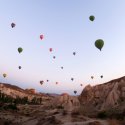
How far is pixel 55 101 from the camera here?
65.2 meters

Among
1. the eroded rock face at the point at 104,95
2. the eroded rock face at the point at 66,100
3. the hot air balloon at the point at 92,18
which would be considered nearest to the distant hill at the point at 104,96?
the eroded rock face at the point at 104,95

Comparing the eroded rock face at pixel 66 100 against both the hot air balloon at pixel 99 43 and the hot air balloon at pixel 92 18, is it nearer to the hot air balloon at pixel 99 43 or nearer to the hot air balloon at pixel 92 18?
the hot air balloon at pixel 92 18

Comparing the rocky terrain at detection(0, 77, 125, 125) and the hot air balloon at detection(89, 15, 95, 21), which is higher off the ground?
the hot air balloon at detection(89, 15, 95, 21)

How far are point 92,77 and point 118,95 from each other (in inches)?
762

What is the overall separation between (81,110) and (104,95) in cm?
1695

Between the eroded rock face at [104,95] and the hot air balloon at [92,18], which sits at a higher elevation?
the hot air balloon at [92,18]

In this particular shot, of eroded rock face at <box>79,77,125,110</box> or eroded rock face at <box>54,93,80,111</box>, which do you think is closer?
eroded rock face at <box>79,77,125,110</box>

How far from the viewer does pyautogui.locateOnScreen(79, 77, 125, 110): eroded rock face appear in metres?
43.8

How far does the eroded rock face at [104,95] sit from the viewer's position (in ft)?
144

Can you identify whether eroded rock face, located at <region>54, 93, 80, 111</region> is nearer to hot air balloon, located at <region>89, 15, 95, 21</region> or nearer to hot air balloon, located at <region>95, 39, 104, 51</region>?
hot air balloon, located at <region>89, 15, 95, 21</region>

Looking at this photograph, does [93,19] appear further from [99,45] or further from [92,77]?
[92,77]

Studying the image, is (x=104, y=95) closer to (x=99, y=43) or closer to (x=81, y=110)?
(x=81, y=110)

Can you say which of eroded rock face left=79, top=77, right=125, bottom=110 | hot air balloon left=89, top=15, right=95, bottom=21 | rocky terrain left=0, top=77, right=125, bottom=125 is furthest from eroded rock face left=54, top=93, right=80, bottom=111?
hot air balloon left=89, top=15, right=95, bottom=21

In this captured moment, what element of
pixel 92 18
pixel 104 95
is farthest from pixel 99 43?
pixel 104 95
